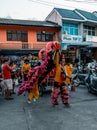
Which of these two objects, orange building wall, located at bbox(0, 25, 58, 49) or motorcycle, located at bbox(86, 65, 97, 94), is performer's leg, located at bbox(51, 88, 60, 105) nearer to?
motorcycle, located at bbox(86, 65, 97, 94)

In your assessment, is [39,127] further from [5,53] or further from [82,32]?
[82,32]

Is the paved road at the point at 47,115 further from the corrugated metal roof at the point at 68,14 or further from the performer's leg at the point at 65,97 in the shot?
the corrugated metal roof at the point at 68,14

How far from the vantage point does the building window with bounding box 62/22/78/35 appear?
34.3m

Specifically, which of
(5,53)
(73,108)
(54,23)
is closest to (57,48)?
(73,108)

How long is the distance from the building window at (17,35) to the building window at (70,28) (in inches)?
195

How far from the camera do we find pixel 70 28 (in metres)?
35.2

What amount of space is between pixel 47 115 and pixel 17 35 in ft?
77.3

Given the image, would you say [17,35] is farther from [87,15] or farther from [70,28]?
[87,15]

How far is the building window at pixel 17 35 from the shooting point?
101 ft

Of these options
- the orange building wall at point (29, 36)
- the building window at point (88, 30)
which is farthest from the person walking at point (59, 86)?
the building window at point (88, 30)

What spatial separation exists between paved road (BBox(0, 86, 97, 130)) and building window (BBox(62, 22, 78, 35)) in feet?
77.8

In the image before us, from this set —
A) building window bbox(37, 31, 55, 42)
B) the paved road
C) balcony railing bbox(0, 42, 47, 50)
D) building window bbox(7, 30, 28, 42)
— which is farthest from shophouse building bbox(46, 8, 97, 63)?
the paved road

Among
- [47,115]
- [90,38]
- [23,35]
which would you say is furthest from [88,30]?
[47,115]

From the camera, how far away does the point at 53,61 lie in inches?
405
